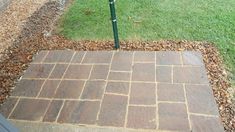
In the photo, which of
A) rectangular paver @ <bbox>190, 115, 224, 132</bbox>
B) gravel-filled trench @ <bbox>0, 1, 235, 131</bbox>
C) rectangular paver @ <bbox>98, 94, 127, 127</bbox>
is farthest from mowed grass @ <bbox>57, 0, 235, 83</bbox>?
rectangular paver @ <bbox>98, 94, 127, 127</bbox>

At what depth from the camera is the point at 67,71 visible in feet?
12.7

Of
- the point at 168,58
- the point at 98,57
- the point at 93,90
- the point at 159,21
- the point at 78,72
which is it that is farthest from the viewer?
the point at 159,21

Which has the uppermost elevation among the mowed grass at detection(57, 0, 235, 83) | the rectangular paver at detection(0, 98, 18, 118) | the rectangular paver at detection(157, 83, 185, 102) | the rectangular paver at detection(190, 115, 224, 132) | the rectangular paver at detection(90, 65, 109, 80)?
the mowed grass at detection(57, 0, 235, 83)

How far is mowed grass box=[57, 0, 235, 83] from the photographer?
4.41m

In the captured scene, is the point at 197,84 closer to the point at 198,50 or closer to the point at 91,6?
the point at 198,50

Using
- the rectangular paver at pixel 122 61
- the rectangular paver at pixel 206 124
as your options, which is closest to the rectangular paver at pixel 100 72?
the rectangular paver at pixel 122 61

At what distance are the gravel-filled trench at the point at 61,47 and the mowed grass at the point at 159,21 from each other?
16 cm

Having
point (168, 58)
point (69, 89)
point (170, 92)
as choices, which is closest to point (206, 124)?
point (170, 92)

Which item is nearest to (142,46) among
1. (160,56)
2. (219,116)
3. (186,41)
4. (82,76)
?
(160,56)

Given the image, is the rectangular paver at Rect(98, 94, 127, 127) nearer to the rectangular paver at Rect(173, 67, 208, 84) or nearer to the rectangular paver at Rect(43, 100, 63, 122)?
the rectangular paver at Rect(43, 100, 63, 122)

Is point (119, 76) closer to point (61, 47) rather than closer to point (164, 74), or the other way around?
point (164, 74)

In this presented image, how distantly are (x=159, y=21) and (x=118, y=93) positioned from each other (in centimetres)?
194

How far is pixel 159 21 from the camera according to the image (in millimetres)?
4871

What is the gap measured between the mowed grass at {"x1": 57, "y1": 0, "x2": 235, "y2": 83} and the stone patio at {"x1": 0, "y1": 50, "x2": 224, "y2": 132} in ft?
1.69
